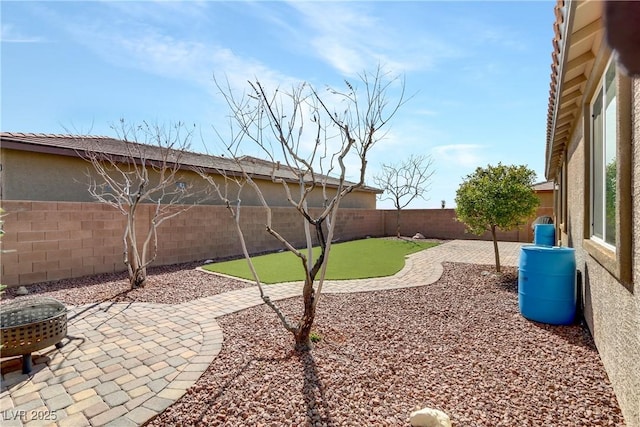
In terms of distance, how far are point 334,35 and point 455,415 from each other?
237 inches

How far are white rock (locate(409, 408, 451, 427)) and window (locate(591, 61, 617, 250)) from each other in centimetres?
254

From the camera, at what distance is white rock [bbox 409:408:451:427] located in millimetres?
2682

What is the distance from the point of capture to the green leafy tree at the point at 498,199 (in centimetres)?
890

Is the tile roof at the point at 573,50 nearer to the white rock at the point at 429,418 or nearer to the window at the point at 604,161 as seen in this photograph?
the window at the point at 604,161

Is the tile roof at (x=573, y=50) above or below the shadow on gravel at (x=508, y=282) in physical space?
above

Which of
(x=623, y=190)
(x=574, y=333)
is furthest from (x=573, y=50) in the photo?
(x=574, y=333)

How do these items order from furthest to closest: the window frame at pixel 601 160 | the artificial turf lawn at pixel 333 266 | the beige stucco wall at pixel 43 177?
the beige stucco wall at pixel 43 177, the artificial turf lawn at pixel 333 266, the window frame at pixel 601 160

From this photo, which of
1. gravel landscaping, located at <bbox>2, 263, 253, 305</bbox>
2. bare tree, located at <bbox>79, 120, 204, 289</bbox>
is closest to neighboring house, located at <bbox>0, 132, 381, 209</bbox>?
bare tree, located at <bbox>79, 120, 204, 289</bbox>

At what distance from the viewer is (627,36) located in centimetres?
66

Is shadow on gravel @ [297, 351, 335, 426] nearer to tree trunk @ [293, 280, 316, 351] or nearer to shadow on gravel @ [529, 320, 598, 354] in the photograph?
tree trunk @ [293, 280, 316, 351]

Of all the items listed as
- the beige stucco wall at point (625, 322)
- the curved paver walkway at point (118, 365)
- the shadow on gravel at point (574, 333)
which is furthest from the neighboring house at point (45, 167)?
the beige stucco wall at point (625, 322)

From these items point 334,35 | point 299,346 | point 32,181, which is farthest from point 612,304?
point 32,181

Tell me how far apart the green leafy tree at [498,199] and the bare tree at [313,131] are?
A: 5.97 meters

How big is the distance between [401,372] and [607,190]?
3.26 metres
